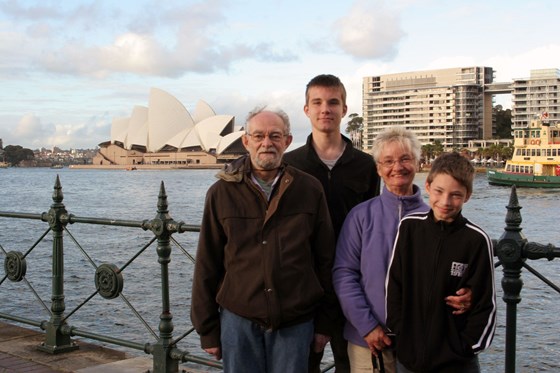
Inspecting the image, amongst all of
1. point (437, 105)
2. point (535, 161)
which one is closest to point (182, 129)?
point (535, 161)

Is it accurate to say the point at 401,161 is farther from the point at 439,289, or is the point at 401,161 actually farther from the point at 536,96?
the point at 536,96

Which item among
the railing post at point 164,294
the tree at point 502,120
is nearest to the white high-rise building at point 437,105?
the tree at point 502,120

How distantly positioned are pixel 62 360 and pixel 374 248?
111 inches

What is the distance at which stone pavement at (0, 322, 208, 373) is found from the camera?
4203 millimetres

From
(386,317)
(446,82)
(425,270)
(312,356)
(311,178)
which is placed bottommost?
(312,356)

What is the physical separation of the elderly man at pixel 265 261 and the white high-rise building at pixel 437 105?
13930 cm

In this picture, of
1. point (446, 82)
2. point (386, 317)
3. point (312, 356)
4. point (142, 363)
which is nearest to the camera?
point (386, 317)

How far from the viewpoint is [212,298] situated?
2699mm

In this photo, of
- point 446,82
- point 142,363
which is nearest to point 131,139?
point 446,82

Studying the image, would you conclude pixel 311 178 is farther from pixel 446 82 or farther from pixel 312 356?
pixel 446 82

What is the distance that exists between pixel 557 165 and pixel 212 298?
189 ft

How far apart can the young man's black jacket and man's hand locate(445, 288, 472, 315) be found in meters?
0.74

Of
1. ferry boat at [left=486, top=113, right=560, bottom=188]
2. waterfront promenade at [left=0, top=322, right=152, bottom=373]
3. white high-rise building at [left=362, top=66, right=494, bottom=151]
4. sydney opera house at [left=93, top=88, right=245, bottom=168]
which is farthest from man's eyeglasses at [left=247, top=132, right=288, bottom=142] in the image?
white high-rise building at [left=362, top=66, right=494, bottom=151]

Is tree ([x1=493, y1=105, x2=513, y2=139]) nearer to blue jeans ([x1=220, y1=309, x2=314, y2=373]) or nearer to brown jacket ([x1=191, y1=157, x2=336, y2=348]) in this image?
brown jacket ([x1=191, y1=157, x2=336, y2=348])
